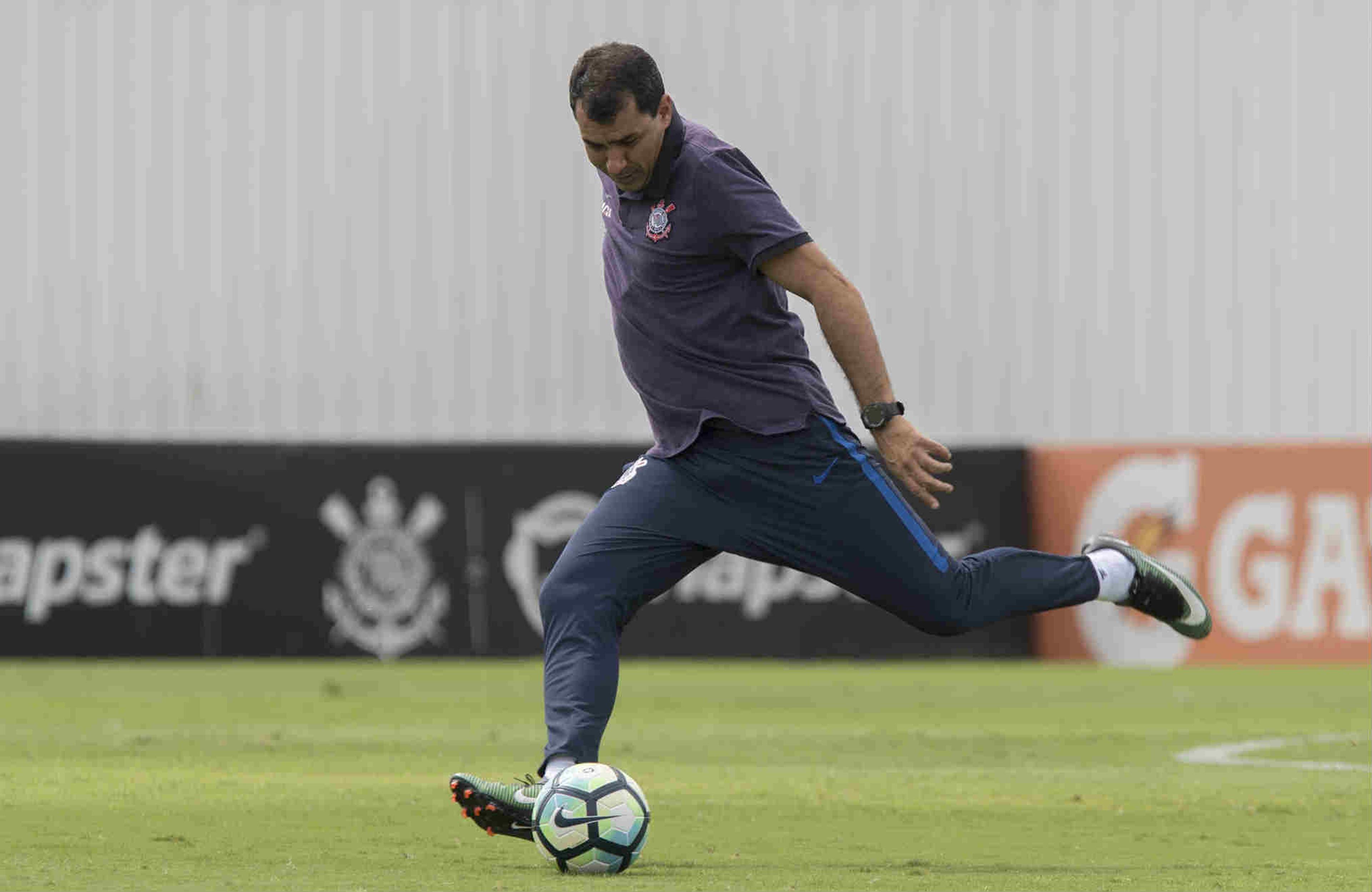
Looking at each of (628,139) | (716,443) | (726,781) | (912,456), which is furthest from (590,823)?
(726,781)

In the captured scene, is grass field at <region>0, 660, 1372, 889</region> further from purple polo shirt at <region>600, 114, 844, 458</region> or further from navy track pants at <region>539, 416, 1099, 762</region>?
purple polo shirt at <region>600, 114, 844, 458</region>

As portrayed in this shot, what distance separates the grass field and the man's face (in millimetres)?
1806

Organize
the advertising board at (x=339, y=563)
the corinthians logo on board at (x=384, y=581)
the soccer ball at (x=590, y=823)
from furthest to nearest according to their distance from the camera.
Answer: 1. the corinthians logo on board at (x=384, y=581)
2. the advertising board at (x=339, y=563)
3. the soccer ball at (x=590, y=823)

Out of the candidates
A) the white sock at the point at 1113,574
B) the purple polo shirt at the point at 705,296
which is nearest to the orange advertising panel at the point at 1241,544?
the white sock at the point at 1113,574

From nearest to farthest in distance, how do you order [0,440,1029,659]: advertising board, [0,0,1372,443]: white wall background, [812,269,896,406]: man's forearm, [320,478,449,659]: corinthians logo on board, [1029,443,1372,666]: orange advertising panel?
1. [812,269,896,406]: man's forearm
2. [0,440,1029,659]: advertising board
3. [320,478,449,659]: corinthians logo on board
4. [1029,443,1372,666]: orange advertising panel
5. [0,0,1372,443]: white wall background

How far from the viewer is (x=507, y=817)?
6055mm

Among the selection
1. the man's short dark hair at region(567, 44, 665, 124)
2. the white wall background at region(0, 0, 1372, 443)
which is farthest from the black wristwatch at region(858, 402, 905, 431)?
the white wall background at region(0, 0, 1372, 443)

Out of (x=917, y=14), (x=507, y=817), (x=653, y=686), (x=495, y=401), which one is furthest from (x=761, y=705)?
(x=917, y=14)

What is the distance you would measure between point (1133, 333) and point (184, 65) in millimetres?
9700

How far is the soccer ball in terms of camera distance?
228 inches

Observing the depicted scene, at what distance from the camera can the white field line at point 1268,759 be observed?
9156 mm

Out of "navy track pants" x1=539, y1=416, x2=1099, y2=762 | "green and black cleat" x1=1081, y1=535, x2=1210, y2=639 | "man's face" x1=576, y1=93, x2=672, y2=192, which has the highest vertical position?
"man's face" x1=576, y1=93, x2=672, y2=192

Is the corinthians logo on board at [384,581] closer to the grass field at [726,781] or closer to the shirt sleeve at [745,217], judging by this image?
the grass field at [726,781]

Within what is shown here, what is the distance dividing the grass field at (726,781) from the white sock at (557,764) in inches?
9.7
